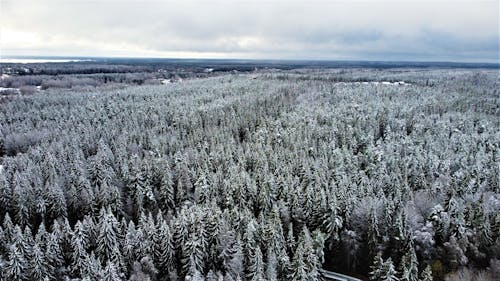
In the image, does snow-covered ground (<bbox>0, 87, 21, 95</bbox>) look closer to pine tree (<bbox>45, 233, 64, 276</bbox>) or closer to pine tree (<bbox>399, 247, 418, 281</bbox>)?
pine tree (<bbox>45, 233, 64, 276</bbox>)

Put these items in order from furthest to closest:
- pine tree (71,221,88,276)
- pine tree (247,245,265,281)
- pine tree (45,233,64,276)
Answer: pine tree (45,233,64,276) → pine tree (71,221,88,276) → pine tree (247,245,265,281)

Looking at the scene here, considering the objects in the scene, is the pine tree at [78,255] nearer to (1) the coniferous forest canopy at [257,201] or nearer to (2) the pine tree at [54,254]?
(1) the coniferous forest canopy at [257,201]

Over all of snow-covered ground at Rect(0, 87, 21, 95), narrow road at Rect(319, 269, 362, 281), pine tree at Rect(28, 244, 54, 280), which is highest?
snow-covered ground at Rect(0, 87, 21, 95)

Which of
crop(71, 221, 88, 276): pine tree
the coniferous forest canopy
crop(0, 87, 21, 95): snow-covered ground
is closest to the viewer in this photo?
crop(71, 221, 88, 276): pine tree

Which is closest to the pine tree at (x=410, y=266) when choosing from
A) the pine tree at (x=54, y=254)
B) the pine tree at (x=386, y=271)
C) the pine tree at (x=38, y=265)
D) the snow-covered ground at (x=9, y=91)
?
the pine tree at (x=386, y=271)

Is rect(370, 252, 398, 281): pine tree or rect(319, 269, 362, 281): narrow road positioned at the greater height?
rect(370, 252, 398, 281): pine tree

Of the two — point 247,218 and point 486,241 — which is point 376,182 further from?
point 247,218

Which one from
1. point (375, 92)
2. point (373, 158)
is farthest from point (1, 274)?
point (375, 92)

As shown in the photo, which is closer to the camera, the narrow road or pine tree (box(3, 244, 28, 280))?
pine tree (box(3, 244, 28, 280))

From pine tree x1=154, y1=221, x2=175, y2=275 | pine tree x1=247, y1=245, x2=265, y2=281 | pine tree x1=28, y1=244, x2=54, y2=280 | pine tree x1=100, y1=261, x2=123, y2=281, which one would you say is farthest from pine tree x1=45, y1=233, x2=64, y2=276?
pine tree x1=247, y1=245, x2=265, y2=281
